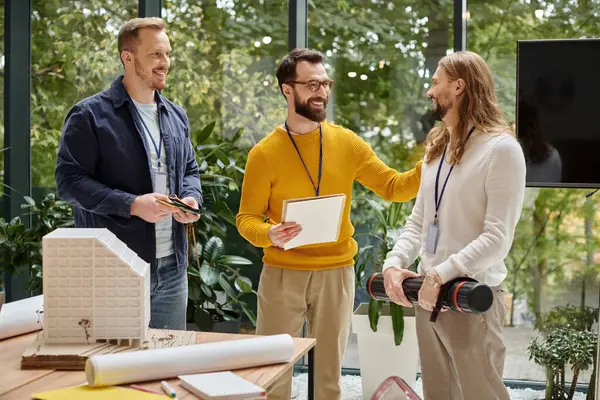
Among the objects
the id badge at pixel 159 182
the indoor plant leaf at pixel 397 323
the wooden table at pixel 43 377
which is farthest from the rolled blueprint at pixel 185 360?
the indoor plant leaf at pixel 397 323

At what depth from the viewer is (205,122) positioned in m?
5.01

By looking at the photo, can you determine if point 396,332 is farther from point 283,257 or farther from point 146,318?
point 146,318

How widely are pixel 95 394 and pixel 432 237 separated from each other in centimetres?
128

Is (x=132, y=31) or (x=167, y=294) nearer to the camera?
(x=167, y=294)

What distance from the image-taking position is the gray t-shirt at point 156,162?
316 cm

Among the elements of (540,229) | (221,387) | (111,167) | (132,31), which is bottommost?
(221,387)

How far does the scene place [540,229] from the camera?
4.49 metres

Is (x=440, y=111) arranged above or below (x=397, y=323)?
above

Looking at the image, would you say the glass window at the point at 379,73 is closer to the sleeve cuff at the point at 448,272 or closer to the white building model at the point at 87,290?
the sleeve cuff at the point at 448,272

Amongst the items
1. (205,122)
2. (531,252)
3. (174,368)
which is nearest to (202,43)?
(205,122)

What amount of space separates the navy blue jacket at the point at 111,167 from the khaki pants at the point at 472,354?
1160mm

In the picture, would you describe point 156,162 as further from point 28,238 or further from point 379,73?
point 379,73

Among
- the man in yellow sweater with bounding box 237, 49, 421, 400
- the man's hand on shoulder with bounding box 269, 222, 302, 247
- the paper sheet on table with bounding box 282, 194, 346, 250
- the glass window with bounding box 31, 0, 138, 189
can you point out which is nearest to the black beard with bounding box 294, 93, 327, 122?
the man in yellow sweater with bounding box 237, 49, 421, 400


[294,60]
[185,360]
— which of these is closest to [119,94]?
[294,60]
